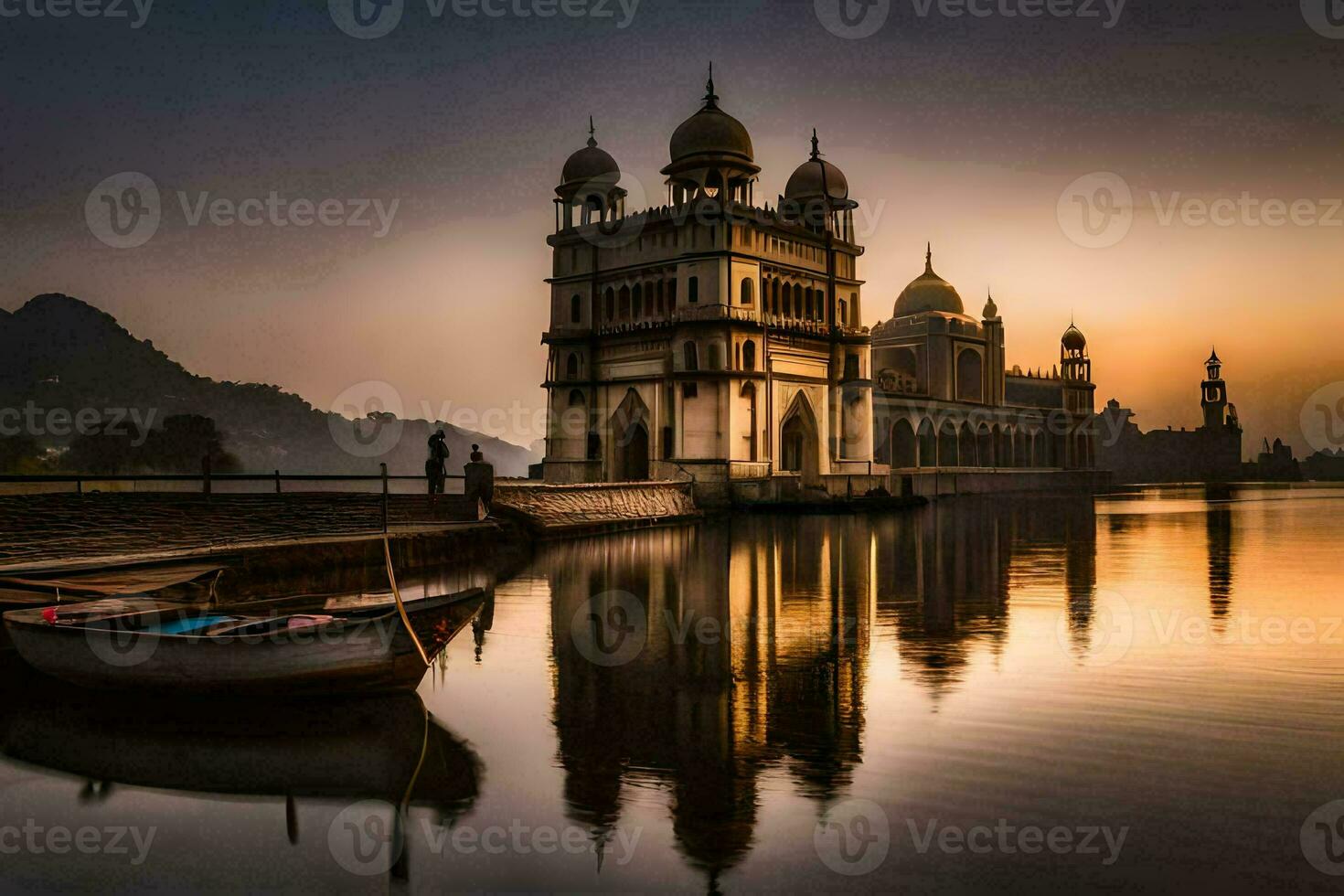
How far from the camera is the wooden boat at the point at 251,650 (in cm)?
983

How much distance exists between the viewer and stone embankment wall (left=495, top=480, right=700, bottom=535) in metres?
30.7

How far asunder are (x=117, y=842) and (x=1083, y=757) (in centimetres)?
730

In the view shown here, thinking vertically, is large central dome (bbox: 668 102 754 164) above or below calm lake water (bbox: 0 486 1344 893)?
above

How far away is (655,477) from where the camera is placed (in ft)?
162

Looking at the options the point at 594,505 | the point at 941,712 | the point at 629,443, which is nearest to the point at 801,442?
the point at 629,443

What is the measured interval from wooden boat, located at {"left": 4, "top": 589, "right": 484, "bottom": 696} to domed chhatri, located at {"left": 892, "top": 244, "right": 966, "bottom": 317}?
8192cm

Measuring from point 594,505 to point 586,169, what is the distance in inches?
1090

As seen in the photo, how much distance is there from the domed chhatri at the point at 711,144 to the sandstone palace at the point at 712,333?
0.27 ft

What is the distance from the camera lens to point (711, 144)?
51031 mm

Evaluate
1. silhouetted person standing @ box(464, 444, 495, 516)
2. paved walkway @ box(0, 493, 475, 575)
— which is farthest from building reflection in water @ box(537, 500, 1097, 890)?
paved walkway @ box(0, 493, 475, 575)

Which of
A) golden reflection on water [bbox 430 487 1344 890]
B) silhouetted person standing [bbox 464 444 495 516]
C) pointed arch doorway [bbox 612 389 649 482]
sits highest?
pointed arch doorway [bbox 612 389 649 482]

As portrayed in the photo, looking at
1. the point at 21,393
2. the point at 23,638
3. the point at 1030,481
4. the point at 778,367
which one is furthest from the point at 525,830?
the point at 21,393

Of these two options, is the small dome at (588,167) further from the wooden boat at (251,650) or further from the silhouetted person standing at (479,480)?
the wooden boat at (251,650)

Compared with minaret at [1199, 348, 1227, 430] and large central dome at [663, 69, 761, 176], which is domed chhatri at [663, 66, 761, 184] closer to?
large central dome at [663, 69, 761, 176]
